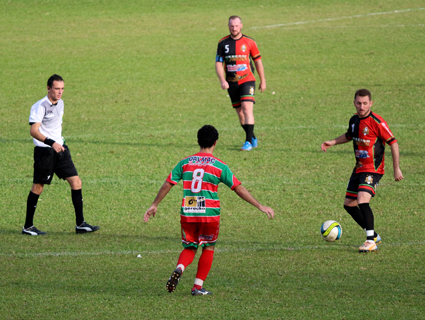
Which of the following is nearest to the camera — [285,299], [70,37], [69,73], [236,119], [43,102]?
[285,299]

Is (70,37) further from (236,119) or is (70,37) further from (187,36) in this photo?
(236,119)

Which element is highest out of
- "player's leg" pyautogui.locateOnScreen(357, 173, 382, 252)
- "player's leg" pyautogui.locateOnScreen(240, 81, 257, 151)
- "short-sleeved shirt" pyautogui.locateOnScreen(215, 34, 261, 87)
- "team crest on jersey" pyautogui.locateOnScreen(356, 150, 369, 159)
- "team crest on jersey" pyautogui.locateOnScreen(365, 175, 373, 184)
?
"short-sleeved shirt" pyautogui.locateOnScreen(215, 34, 261, 87)

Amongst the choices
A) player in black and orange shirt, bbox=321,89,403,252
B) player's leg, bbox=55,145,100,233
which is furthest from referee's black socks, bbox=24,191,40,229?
player in black and orange shirt, bbox=321,89,403,252

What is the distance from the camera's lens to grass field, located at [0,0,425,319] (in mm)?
6242

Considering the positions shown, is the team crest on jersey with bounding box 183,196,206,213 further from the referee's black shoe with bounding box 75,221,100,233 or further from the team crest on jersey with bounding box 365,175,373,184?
the referee's black shoe with bounding box 75,221,100,233

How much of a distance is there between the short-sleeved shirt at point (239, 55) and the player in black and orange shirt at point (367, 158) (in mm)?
5137

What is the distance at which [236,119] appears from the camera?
15656 millimetres

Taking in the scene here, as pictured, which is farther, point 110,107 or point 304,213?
point 110,107

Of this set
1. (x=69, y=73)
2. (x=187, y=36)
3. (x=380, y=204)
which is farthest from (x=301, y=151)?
(x=187, y=36)

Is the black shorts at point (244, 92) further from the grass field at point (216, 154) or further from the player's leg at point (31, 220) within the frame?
the player's leg at point (31, 220)

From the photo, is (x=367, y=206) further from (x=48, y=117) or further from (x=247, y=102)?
(x=247, y=102)

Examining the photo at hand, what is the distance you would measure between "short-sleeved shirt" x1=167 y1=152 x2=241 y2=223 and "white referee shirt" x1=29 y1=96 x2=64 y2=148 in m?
2.86

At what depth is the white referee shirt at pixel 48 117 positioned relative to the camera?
8.23 m

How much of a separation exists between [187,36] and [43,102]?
17.9 metres
